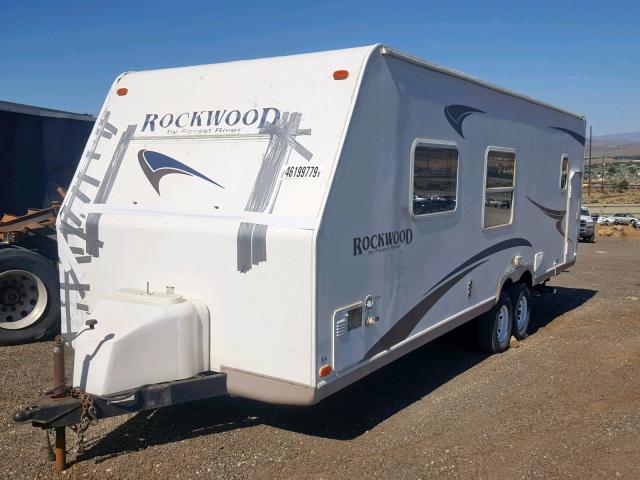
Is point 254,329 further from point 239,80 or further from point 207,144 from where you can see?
point 239,80

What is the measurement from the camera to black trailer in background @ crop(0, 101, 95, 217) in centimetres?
Answer: 780

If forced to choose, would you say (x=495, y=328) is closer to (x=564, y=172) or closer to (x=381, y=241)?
(x=381, y=241)

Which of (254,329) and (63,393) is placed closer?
(63,393)

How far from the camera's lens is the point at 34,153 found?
26.3 feet

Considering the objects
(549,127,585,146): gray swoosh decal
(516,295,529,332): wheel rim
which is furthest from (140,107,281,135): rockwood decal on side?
(549,127,585,146): gray swoosh decal

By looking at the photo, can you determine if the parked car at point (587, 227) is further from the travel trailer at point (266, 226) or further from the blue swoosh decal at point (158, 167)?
the blue swoosh decal at point (158, 167)

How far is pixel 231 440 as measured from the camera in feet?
15.6

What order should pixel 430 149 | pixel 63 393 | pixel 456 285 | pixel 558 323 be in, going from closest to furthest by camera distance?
pixel 63 393 → pixel 430 149 → pixel 456 285 → pixel 558 323

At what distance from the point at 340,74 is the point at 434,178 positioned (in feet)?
4.76

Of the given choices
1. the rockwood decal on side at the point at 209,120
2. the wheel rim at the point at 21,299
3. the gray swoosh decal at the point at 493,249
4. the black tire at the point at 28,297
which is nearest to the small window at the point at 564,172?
→ the gray swoosh decal at the point at 493,249

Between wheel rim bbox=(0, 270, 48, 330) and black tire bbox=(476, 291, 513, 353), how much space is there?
467cm

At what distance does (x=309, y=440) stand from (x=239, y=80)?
8.85ft

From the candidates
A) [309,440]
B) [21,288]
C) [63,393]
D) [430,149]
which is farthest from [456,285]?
[21,288]

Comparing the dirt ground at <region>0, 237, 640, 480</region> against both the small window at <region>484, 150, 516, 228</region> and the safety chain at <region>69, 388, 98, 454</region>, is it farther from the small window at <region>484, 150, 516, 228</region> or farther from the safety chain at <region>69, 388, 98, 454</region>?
the small window at <region>484, 150, 516, 228</region>
